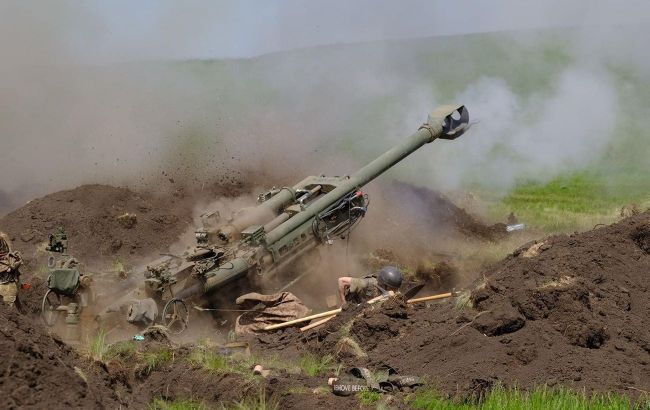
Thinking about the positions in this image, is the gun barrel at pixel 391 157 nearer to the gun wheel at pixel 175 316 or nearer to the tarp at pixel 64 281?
the gun wheel at pixel 175 316

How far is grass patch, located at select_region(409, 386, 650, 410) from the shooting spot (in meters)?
9.04

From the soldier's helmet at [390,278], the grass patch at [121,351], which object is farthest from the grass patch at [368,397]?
the soldier's helmet at [390,278]

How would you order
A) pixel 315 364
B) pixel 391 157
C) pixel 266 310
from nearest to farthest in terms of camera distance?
pixel 315 364 → pixel 266 310 → pixel 391 157

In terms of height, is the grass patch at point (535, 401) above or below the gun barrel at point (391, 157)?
below

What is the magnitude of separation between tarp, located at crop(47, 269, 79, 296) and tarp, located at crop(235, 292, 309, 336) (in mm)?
2477

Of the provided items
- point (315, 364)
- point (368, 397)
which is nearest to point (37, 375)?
point (368, 397)

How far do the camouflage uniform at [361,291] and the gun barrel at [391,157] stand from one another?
1.51m

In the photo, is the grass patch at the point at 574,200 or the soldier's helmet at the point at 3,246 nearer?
the soldier's helmet at the point at 3,246

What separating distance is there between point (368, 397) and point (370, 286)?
17.3ft

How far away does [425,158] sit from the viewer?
24.5 meters

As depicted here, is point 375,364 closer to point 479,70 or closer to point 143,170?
point 143,170

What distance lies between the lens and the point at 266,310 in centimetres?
1436

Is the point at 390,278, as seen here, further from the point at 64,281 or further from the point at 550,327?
the point at 64,281

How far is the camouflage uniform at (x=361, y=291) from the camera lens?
14.6m
